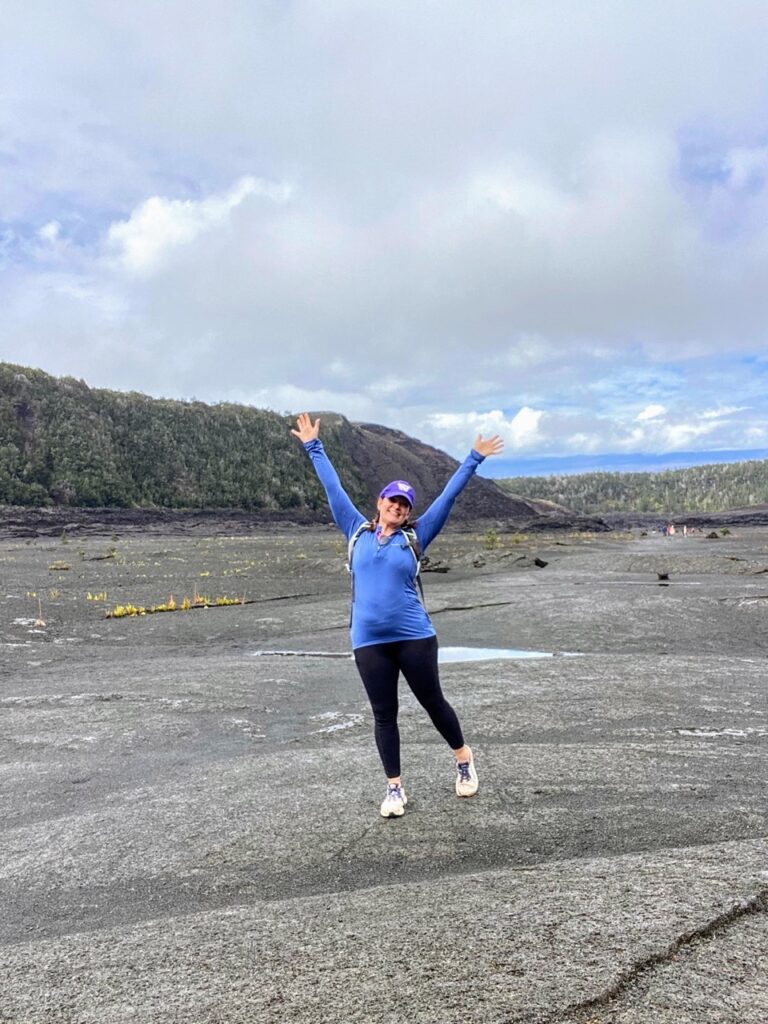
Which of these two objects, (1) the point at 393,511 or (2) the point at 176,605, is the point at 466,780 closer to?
(1) the point at 393,511

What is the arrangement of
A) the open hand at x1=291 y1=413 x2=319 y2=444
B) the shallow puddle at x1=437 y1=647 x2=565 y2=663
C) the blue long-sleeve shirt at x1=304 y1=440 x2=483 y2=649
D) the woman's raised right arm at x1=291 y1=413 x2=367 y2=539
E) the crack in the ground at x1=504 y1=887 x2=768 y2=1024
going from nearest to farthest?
1. the crack in the ground at x1=504 y1=887 x2=768 y2=1024
2. the blue long-sleeve shirt at x1=304 y1=440 x2=483 y2=649
3. the woman's raised right arm at x1=291 y1=413 x2=367 y2=539
4. the open hand at x1=291 y1=413 x2=319 y2=444
5. the shallow puddle at x1=437 y1=647 x2=565 y2=663

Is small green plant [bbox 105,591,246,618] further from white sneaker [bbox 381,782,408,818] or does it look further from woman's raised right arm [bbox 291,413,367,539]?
white sneaker [bbox 381,782,408,818]

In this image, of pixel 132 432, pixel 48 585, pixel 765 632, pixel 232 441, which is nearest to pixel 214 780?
pixel 765 632

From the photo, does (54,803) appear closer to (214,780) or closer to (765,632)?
(214,780)

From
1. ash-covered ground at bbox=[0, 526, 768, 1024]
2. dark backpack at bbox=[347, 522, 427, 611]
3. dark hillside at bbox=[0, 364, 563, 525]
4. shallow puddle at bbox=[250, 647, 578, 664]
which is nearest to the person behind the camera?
ash-covered ground at bbox=[0, 526, 768, 1024]

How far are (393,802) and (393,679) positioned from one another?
909 mm

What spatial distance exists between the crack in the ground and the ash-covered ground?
0.04 ft

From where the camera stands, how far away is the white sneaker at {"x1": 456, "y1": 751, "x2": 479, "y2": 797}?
580 centimetres

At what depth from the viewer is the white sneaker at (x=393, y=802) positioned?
5.45 meters

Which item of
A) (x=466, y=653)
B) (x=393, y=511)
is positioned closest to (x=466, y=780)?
(x=393, y=511)

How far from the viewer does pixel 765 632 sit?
51.6ft

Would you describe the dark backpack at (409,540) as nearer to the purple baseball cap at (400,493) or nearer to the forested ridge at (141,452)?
the purple baseball cap at (400,493)

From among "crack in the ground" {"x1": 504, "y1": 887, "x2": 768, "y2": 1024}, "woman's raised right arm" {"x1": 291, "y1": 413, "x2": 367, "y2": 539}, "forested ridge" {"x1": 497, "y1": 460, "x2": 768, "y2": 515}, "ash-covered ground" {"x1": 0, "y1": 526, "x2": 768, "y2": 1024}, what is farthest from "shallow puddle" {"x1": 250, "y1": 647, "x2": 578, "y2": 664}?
"forested ridge" {"x1": 497, "y1": 460, "x2": 768, "y2": 515}

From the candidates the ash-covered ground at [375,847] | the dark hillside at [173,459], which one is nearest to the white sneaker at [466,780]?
the ash-covered ground at [375,847]
